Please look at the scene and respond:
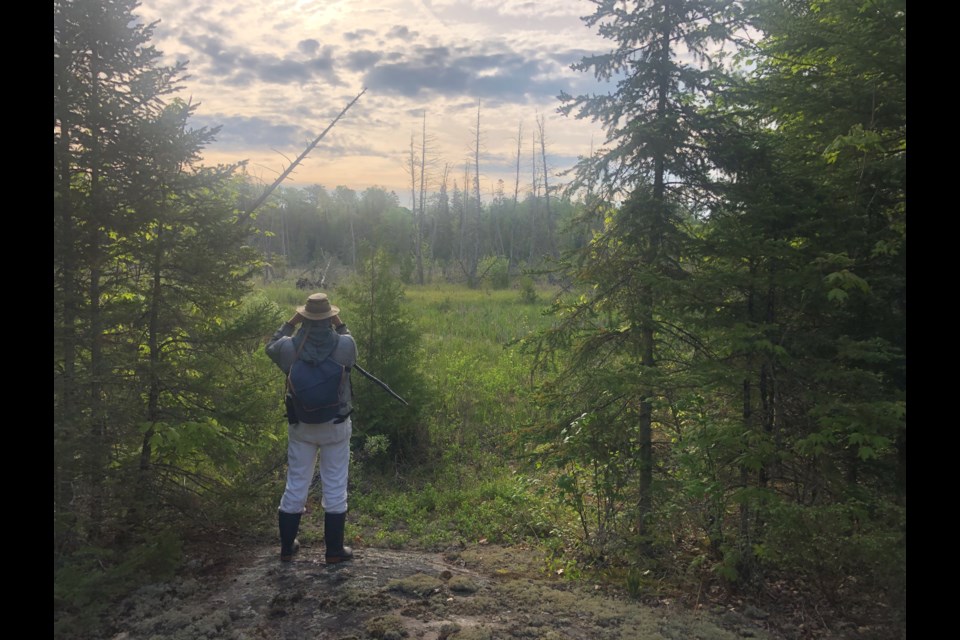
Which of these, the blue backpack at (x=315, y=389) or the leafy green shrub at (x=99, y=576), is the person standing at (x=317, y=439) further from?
the leafy green shrub at (x=99, y=576)

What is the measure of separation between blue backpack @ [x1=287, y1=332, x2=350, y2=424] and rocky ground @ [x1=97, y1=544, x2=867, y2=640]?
51.9 inches

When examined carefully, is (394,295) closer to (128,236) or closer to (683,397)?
(128,236)

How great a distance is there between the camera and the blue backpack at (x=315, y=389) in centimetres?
464

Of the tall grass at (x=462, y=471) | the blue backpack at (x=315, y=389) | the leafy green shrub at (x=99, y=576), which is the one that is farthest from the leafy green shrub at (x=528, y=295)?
the leafy green shrub at (x=99, y=576)

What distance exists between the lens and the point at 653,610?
4480 mm

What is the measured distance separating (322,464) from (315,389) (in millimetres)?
729

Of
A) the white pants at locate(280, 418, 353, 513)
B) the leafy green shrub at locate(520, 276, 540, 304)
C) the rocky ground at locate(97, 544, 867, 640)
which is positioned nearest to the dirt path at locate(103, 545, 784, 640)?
the rocky ground at locate(97, 544, 867, 640)

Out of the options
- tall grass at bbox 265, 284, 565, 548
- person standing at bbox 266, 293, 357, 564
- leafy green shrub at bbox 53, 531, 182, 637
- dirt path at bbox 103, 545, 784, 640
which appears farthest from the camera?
tall grass at bbox 265, 284, 565, 548

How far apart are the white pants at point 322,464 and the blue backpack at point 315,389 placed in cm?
16

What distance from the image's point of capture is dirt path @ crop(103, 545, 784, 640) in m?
3.71

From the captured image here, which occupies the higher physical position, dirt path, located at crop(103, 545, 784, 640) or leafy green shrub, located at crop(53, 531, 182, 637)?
leafy green shrub, located at crop(53, 531, 182, 637)

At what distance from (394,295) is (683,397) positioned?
5313mm

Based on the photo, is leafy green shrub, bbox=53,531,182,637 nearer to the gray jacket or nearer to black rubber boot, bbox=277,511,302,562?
black rubber boot, bbox=277,511,302,562
